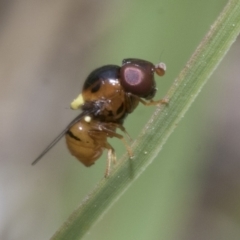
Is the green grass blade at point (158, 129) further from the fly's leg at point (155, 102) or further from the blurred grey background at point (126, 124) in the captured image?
the blurred grey background at point (126, 124)

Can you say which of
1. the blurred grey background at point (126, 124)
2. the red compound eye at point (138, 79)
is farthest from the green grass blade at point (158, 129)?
the blurred grey background at point (126, 124)

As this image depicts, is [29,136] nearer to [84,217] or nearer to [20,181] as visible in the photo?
[20,181]

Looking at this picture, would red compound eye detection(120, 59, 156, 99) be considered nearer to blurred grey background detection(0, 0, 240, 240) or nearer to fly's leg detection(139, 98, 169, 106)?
fly's leg detection(139, 98, 169, 106)

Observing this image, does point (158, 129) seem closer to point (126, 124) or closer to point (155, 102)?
point (155, 102)

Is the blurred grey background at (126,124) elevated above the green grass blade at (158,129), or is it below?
below

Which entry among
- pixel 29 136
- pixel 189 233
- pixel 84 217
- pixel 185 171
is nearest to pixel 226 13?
pixel 84 217
